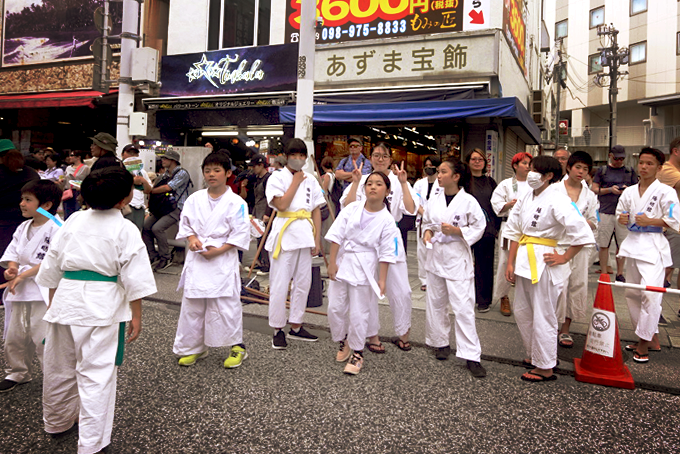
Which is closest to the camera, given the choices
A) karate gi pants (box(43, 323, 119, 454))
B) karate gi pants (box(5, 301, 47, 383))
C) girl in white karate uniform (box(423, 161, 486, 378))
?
karate gi pants (box(43, 323, 119, 454))

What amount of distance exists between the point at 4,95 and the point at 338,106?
13331 millimetres

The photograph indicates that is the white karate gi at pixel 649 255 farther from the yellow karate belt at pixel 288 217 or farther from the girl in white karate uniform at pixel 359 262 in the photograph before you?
the yellow karate belt at pixel 288 217

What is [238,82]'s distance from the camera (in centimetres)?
1296

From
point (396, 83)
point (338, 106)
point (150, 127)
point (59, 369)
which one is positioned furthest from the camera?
point (150, 127)

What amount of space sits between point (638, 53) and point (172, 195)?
31.1 meters

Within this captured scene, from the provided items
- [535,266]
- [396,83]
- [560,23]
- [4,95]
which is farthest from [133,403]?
[560,23]

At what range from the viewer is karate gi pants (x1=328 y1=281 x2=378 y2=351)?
157 inches

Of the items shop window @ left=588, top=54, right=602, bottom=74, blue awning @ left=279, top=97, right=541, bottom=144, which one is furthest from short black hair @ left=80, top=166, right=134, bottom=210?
shop window @ left=588, top=54, right=602, bottom=74

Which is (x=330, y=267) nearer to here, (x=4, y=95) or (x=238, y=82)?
(x=238, y=82)

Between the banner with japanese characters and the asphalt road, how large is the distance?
896 cm

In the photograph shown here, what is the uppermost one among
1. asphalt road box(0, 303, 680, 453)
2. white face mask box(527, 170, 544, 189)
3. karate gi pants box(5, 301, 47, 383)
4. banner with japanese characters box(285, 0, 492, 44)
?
banner with japanese characters box(285, 0, 492, 44)

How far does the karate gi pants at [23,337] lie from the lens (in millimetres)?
3389

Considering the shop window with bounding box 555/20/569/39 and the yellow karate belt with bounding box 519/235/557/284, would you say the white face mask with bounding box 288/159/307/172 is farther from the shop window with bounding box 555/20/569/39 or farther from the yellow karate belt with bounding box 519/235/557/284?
the shop window with bounding box 555/20/569/39

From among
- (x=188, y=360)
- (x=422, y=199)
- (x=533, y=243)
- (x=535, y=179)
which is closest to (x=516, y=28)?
(x=422, y=199)
